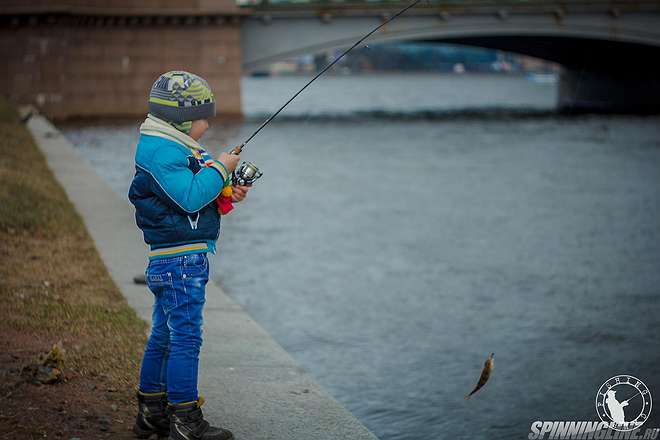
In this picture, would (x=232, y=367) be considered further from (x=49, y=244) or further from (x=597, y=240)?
(x=597, y=240)

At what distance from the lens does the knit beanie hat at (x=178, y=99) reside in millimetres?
4141

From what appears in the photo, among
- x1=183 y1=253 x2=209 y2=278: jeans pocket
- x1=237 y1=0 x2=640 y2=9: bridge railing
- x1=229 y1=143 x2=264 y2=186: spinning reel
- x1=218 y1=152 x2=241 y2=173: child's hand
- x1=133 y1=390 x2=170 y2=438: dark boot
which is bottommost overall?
x1=133 y1=390 x2=170 y2=438: dark boot

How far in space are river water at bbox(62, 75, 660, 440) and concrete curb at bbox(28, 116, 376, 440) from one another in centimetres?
73

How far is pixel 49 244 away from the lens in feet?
29.1

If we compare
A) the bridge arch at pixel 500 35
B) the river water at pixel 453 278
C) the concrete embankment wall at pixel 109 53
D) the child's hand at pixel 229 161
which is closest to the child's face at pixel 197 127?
the child's hand at pixel 229 161

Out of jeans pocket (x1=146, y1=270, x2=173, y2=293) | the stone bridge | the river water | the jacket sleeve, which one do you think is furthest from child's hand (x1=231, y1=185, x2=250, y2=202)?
the stone bridge

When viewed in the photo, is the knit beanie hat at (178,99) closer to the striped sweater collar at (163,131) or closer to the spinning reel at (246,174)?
the striped sweater collar at (163,131)

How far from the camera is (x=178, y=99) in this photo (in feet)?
13.6

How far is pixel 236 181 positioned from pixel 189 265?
378 millimetres

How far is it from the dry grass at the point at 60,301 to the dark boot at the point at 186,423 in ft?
1.07

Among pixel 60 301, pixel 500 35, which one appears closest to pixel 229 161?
pixel 60 301

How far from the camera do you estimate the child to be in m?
4.11

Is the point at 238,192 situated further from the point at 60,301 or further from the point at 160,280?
the point at 60,301

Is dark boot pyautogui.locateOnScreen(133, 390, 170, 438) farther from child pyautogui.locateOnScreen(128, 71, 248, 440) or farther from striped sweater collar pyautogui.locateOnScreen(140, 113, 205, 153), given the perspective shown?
striped sweater collar pyautogui.locateOnScreen(140, 113, 205, 153)
